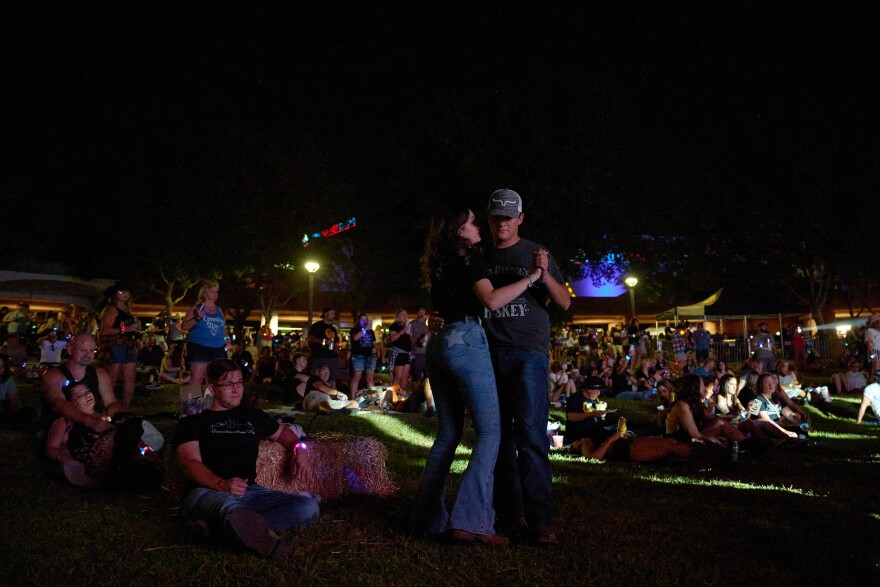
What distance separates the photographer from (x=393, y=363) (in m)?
13.5

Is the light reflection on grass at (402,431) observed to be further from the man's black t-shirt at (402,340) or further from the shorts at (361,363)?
the man's black t-shirt at (402,340)

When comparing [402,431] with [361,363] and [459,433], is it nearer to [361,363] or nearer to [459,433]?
[361,363]

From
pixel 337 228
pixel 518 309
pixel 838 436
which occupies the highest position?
pixel 337 228

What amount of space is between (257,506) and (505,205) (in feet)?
7.86

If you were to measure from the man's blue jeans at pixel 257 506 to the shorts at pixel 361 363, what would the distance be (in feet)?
26.5

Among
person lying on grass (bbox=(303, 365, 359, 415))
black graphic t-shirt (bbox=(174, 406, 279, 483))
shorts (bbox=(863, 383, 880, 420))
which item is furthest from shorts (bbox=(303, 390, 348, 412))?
shorts (bbox=(863, 383, 880, 420))

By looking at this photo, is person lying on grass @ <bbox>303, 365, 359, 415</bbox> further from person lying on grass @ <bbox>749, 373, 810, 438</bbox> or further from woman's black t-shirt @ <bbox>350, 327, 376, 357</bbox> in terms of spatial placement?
person lying on grass @ <bbox>749, 373, 810, 438</bbox>

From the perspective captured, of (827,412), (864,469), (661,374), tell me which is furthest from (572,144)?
(864,469)

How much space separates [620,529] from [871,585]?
4.57ft

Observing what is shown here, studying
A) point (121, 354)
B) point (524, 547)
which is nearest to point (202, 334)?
point (121, 354)

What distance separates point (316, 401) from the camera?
10758mm

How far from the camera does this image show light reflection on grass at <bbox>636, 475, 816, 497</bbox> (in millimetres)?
5809

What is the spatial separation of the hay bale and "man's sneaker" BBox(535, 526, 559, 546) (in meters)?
1.79

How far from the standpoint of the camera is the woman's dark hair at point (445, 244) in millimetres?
3959
